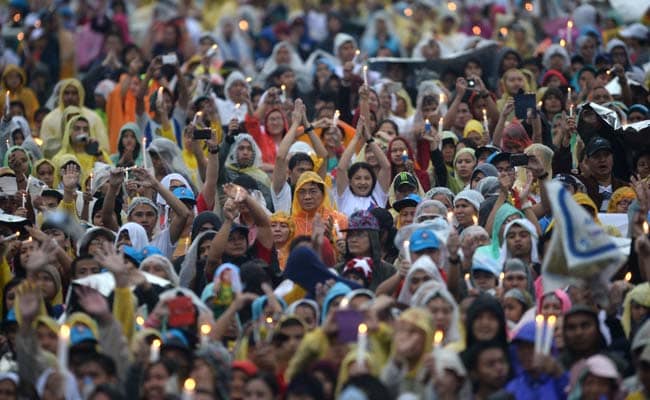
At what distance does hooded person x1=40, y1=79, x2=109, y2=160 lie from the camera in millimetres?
17750

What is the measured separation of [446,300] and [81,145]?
6401 mm

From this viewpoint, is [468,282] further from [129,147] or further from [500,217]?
[129,147]

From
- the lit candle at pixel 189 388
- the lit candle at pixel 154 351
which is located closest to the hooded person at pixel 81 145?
the lit candle at pixel 154 351

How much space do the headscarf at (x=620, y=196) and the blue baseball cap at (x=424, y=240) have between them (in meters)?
2.02

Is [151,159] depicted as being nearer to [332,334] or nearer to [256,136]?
[256,136]

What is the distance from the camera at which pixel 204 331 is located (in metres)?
11.6

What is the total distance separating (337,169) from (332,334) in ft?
15.6

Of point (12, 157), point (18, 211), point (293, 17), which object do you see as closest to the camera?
point (18, 211)

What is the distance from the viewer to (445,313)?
11.4 meters

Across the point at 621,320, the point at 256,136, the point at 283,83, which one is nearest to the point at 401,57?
the point at 283,83

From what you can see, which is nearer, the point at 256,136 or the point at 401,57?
the point at 256,136

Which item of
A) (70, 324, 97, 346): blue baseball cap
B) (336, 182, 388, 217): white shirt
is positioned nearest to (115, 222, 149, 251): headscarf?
(336, 182, 388, 217): white shirt

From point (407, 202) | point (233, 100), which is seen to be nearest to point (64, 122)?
point (233, 100)

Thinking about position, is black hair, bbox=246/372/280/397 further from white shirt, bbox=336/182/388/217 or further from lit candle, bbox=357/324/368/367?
white shirt, bbox=336/182/388/217
